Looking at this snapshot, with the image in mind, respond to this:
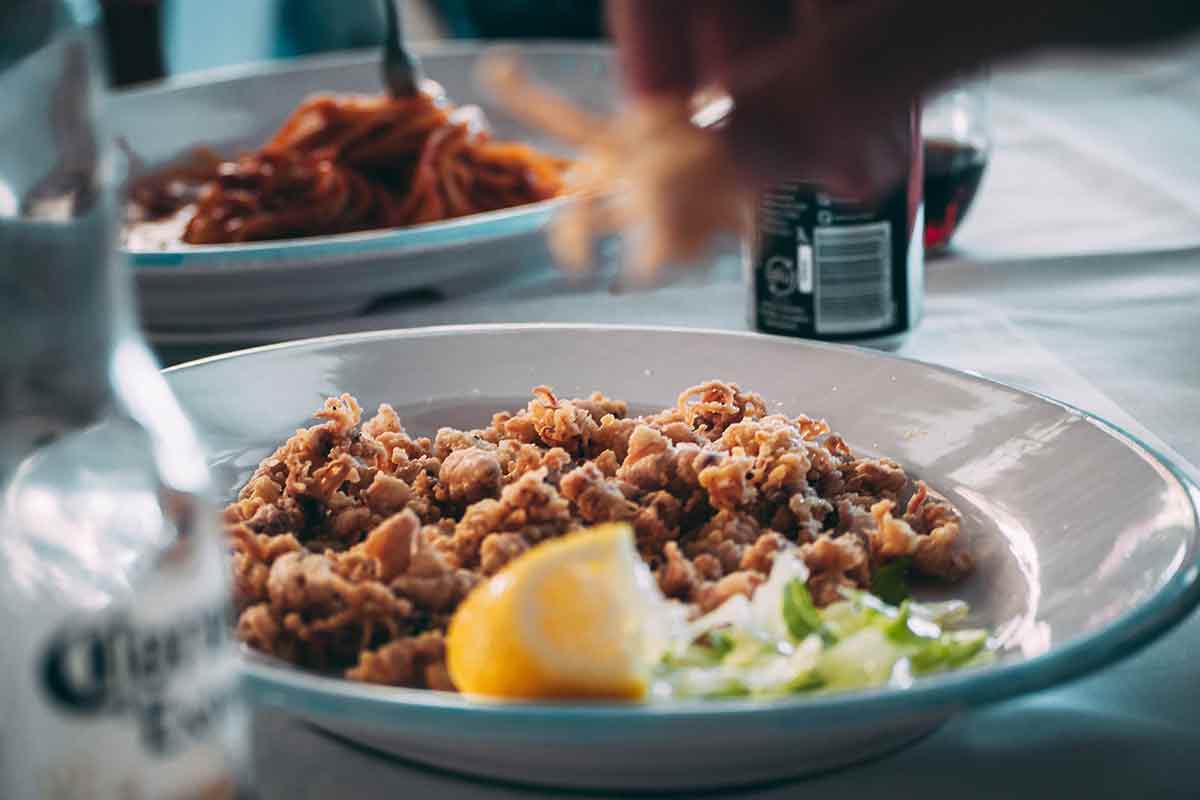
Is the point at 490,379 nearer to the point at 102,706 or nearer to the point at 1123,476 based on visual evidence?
the point at 1123,476

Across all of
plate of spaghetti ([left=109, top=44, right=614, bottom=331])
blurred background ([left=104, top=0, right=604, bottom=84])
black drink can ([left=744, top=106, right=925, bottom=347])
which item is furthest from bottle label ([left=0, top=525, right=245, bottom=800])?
blurred background ([left=104, top=0, right=604, bottom=84])

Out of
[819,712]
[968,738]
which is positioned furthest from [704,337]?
[819,712]

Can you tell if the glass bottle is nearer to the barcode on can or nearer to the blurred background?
the barcode on can

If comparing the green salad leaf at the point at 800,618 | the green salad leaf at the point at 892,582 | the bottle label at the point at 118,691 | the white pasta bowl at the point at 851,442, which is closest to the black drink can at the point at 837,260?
the white pasta bowl at the point at 851,442

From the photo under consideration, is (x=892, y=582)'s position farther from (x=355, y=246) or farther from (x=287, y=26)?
(x=287, y=26)

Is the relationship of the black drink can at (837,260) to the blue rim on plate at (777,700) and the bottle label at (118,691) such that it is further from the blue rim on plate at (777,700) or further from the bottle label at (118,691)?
the bottle label at (118,691)

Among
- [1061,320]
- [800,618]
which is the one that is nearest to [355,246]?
[1061,320]
